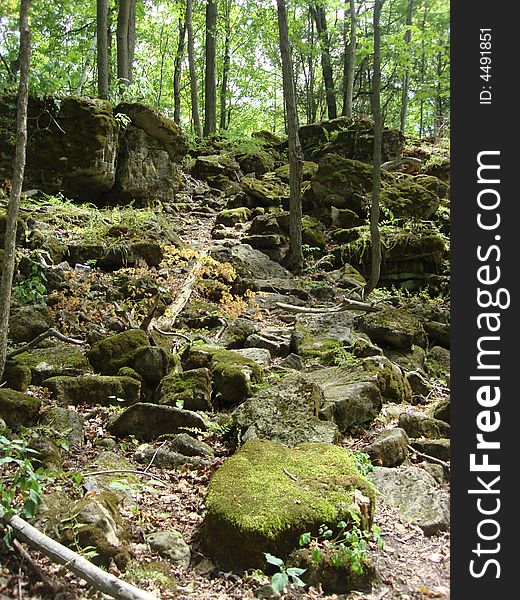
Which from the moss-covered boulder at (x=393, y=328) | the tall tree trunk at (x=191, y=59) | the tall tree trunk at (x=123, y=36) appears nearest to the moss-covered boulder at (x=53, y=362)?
the moss-covered boulder at (x=393, y=328)

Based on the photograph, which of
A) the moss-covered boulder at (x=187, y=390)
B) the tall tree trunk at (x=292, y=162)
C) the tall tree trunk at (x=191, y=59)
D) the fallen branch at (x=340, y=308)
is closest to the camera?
the moss-covered boulder at (x=187, y=390)

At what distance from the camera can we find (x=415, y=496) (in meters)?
3.95

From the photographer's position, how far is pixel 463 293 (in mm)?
2891

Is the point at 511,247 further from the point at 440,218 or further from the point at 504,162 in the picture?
the point at 440,218

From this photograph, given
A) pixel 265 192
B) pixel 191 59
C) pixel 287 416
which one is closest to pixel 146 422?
pixel 287 416

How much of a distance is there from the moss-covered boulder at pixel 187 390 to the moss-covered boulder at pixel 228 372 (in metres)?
0.18

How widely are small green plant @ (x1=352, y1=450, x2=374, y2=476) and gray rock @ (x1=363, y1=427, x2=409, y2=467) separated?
0.11 m

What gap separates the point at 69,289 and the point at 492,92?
23.2 feet

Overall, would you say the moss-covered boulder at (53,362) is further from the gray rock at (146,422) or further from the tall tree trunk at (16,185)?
the gray rock at (146,422)

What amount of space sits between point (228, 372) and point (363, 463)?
6.82ft

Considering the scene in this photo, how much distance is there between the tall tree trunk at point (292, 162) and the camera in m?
11.5

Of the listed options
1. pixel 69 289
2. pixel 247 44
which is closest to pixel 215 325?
pixel 69 289

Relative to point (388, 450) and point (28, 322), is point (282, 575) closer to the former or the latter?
point (388, 450)

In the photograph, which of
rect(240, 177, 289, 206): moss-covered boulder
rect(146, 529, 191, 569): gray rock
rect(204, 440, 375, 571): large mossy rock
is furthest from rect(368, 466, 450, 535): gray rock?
rect(240, 177, 289, 206): moss-covered boulder
